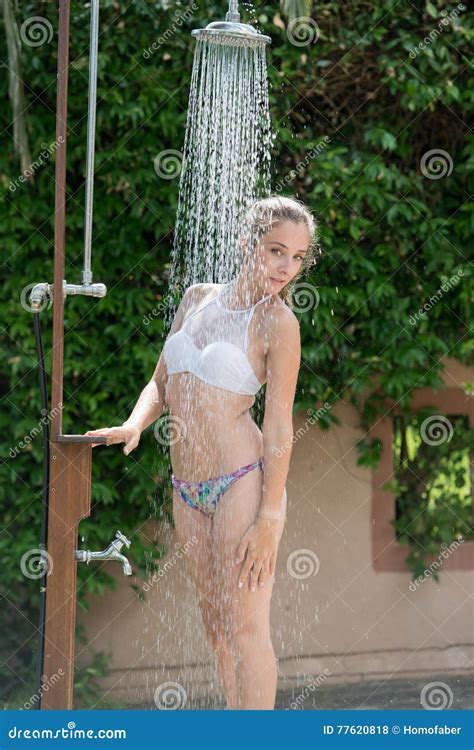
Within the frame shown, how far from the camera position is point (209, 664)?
4762 millimetres

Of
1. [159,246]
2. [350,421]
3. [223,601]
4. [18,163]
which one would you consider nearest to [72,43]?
[18,163]

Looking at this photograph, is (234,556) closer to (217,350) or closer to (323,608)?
(217,350)

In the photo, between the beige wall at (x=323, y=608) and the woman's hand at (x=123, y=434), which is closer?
the woman's hand at (x=123, y=434)

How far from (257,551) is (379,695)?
A: 260 centimetres

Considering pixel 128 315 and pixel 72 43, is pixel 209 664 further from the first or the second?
pixel 72 43

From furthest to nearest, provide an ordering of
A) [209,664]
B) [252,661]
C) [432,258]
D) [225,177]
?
[432,258] → [209,664] → [225,177] → [252,661]

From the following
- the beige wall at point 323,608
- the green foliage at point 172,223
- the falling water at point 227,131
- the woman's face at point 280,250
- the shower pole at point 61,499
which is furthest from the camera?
the beige wall at point 323,608

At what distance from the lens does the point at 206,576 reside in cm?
286

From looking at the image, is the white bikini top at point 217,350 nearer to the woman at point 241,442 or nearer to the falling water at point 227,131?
the woman at point 241,442

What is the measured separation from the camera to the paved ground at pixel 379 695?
4941 mm

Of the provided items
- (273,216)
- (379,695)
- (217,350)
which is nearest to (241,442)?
(217,350)

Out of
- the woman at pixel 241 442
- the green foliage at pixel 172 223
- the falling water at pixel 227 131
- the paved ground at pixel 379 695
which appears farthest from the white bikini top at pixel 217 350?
the paved ground at pixel 379 695

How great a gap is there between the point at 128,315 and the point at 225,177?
1436 mm

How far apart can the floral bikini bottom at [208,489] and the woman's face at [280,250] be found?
18.6 inches
